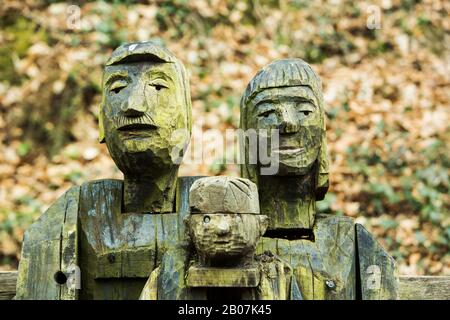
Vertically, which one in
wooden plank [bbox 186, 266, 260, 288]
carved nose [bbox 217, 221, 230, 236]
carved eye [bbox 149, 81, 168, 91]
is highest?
carved eye [bbox 149, 81, 168, 91]

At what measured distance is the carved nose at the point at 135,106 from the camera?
4.26 metres

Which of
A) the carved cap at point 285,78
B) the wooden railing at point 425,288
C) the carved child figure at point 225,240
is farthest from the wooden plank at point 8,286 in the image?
the wooden railing at point 425,288

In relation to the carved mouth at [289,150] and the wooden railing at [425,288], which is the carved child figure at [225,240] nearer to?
the carved mouth at [289,150]

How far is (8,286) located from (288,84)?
1.88 metres

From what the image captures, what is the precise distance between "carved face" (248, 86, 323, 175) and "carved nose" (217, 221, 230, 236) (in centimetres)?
73

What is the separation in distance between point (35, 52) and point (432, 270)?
15.2 feet

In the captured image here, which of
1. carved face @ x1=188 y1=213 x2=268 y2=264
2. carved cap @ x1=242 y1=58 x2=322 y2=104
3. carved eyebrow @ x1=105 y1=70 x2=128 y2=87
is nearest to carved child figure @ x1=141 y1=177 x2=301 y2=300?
carved face @ x1=188 y1=213 x2=268 y2=264

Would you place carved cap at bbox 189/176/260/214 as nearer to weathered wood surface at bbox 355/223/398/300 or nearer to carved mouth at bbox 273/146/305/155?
carved mouth at bbox 273/146/305/155

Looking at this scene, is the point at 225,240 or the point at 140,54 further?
the point at 140,54

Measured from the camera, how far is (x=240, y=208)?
3.83 m

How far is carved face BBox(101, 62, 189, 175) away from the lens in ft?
14.1

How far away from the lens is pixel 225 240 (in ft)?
12.4

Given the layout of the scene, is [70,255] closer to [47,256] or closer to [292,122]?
A: [47,256]

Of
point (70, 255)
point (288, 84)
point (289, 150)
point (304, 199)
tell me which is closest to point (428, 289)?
point (304, 199)
